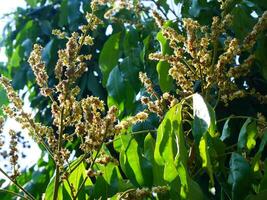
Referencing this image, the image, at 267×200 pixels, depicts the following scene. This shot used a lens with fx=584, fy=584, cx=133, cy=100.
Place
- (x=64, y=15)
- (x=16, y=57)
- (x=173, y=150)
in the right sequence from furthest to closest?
(x=16, y=57) < (x=64, y=15) < (x=173, y=150)

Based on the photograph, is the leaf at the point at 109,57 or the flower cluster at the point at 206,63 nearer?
the flower cluster at the point at 206,63

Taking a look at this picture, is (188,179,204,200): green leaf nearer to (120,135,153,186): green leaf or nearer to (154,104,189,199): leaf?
(154,104,189,199): leaf

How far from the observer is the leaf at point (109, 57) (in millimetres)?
1964

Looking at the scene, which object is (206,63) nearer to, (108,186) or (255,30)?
(255,30)

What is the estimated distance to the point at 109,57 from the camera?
1.98m

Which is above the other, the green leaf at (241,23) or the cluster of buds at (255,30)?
the green leaf at (241,23)

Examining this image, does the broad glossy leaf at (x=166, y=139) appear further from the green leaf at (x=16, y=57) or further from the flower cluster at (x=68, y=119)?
the green leaf at (x=16, y=57)

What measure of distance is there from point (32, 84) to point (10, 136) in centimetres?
175

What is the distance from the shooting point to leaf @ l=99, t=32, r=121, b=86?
6.44ft

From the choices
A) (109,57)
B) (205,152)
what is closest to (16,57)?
(109,57)

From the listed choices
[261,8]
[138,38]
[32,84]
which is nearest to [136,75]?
[138,38]

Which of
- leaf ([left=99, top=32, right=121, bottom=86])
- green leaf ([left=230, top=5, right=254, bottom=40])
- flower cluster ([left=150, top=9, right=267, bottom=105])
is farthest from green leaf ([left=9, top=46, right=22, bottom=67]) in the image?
flower cluster ([left=150, top=9, right=267, bottom=105])

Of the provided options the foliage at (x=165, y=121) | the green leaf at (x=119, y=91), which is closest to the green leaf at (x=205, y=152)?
the foliage at (x=165, y=121)

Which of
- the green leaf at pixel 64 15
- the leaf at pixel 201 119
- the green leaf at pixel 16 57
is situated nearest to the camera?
the leaf at pixel 201 119
